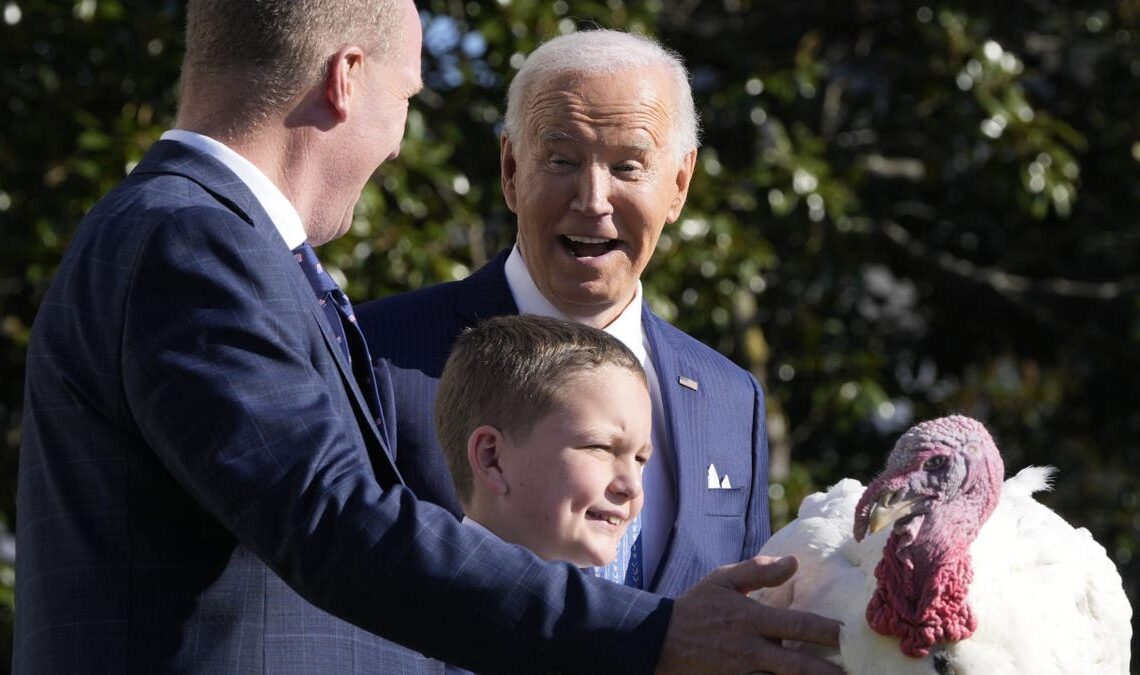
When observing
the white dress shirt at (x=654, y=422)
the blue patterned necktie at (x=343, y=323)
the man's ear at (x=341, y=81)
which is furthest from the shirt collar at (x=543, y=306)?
the man's ear at (x=341, y=81)

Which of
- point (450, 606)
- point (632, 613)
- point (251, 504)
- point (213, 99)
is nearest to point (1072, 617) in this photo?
point (632, 613)

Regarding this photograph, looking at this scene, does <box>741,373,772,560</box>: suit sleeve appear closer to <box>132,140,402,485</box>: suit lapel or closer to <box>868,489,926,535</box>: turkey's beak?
<box>868,489,926,535</box>: turkey's beak

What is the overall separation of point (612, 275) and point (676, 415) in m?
0.34

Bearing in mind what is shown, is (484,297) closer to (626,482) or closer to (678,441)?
(678,441)

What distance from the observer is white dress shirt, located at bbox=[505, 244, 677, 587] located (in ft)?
11.0

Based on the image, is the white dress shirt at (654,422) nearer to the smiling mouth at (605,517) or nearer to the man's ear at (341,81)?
the smiling mouth at (605,517)

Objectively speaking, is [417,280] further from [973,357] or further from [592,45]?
[973,357]

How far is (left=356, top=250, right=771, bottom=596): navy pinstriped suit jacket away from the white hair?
391mm

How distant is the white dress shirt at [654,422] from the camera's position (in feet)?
11.0

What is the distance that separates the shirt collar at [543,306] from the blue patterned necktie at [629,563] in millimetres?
459

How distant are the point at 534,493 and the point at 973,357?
21.7 ft

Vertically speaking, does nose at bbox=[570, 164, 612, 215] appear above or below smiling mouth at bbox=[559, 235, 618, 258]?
above

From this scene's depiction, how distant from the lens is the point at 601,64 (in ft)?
11.8

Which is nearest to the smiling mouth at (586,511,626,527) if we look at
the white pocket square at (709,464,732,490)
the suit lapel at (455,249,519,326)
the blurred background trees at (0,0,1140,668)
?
the white pocket square at (709,464,732,490)
